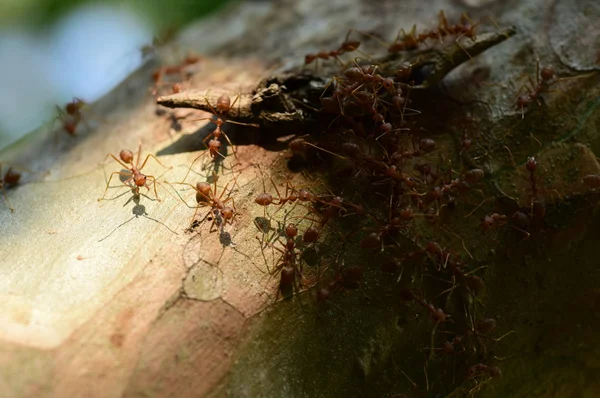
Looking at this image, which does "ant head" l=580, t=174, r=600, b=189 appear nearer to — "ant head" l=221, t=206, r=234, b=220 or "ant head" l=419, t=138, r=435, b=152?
"ant head" l=419, t=138, r=435, b=152

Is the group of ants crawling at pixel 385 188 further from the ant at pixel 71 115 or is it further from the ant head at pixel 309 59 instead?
the ant at pixel 71 115

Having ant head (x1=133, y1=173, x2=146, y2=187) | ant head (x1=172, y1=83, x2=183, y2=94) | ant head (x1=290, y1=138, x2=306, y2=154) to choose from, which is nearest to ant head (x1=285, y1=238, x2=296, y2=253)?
ant head (x1=290, y1=138, x2=306, y2=154)

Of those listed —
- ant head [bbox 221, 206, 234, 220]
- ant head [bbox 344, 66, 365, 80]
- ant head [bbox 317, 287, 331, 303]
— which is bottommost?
ant head [bbox 317, 287, 331, 303]

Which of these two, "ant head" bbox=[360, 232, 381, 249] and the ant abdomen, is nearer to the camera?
"ant head" bbox=[360, 232, 381, 249]

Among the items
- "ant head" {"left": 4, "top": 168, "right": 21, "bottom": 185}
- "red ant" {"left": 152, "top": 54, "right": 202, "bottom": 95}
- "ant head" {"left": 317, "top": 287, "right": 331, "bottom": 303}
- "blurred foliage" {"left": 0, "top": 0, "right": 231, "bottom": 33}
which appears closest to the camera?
"ant head" {"left": 317, "top": 287, "right": 331, "bottom": 303}

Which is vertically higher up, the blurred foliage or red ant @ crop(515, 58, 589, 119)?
the blurred foliage

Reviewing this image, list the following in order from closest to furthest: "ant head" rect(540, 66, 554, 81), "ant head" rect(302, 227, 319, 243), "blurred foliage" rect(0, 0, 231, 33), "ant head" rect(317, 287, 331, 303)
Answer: "ant head" rect(317, 287, 331, 303) → "ant head" rect(302, 227, 319, 243) → "ant head" rect(540, 66, 554, 81) → "blurred foliage" rect(0, 0, 231, 33)

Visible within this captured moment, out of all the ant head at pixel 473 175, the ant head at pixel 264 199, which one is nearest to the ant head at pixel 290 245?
the ant head at pixel 264 199
